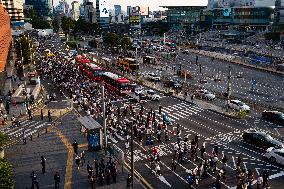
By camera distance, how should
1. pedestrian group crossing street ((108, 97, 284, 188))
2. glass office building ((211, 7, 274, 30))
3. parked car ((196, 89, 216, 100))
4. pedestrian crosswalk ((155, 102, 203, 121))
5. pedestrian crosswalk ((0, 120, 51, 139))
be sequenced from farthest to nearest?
glass office building ((211, 7, 274, 30)) → parked car ((196, 89, 216, 100)) → pedestrian crosswalk ((155, 102, 203, 121)) → pedestrian crosswalk ((0, 120, 51, 139)) → pedestrian group crossing street ((108, 97, 284, 188))

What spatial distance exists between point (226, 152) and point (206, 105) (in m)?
16.6

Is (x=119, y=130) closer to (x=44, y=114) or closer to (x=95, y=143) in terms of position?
(x=95, y=143)

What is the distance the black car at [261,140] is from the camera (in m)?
31.2

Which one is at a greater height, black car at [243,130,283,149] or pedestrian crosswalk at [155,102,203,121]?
black car at [243,130,283,149]

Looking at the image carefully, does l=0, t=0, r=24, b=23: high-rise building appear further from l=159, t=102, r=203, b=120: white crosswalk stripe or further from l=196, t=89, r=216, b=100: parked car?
l=159, t=102, r=203, b=120: white crosswalk stripe

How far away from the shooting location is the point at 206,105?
47500 mm

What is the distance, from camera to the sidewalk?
25391mm

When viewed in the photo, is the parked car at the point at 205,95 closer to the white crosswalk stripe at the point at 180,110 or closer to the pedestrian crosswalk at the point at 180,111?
the pedestrian crosswalk at the point at 180,111

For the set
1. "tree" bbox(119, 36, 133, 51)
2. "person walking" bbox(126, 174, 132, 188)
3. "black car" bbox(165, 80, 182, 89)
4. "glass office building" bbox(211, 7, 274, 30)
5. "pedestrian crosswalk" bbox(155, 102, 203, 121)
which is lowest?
"pedestrian crosswalk" bbox(155, 102, 203, 121)

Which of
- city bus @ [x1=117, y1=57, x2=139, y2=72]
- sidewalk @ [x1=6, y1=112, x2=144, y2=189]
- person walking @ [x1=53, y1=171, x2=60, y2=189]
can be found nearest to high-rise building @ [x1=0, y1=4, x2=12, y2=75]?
sidewalk @ [x1=6, y1=112, x2=144, y2=189]

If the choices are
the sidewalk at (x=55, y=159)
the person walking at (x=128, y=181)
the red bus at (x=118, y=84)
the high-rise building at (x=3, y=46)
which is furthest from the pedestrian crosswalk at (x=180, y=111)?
the high-rise building at (x=3, y=46)

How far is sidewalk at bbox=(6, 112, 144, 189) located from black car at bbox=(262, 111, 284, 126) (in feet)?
68.6

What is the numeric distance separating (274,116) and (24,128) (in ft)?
93.4

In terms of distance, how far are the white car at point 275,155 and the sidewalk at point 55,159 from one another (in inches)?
461
